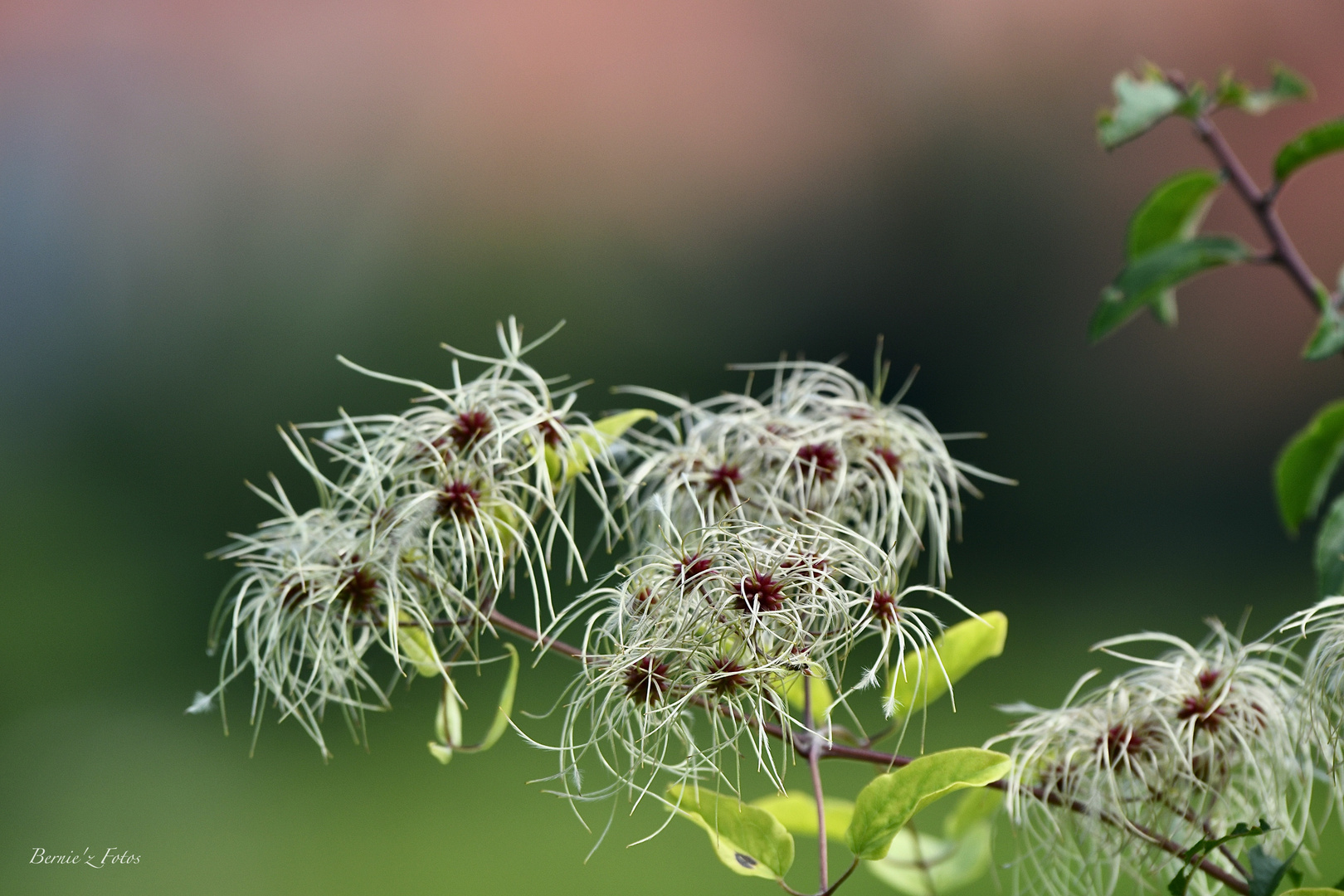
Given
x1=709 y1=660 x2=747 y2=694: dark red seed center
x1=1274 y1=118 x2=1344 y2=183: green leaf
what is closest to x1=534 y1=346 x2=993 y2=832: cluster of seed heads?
x1=709 y1=660 x2=747 y2=694: dark red seed center

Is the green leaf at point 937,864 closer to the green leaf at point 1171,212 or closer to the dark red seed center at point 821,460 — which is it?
the dark red seed center at point 821,460

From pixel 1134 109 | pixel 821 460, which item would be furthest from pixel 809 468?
pixel 1134 109

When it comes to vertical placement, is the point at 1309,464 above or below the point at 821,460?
below

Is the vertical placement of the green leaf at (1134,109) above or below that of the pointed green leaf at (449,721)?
above

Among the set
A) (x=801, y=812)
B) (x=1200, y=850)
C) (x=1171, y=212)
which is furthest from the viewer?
(x=1171, y=212)

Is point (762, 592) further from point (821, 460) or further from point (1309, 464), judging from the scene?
point (1309, 464)

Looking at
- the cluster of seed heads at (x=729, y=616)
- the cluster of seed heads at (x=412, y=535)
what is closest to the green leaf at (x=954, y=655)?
the cluster of seed heads at (x=729, y=616)

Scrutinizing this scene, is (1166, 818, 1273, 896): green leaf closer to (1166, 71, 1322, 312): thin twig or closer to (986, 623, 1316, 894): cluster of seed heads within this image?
(986, 623, 1316, 894): cluster of seed heads

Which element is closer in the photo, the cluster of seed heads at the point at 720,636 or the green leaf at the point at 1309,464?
the cluster of seed heads at the point at 720,636
